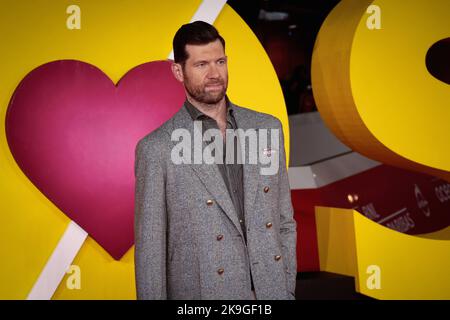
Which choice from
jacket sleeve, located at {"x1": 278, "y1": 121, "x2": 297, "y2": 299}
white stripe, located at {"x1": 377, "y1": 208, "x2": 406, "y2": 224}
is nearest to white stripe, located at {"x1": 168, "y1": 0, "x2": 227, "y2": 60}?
jacket sleeve, located at {"x1": 278, "y1": 121, "x2": 297, "y2": 299}

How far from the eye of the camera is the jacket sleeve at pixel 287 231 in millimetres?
2221

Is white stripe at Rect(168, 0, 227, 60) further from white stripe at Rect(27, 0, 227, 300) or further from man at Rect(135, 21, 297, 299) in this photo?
white stripe at Rect(27, 0, 227, 300)

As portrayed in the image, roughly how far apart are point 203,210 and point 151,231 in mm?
194

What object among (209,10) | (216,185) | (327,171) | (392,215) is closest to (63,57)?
(209,10)

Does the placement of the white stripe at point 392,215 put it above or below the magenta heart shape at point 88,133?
below

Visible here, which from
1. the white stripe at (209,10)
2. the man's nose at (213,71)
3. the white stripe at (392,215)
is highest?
the white stripe at (209,10)

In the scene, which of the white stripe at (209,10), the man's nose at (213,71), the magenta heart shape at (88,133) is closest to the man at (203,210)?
the man's nose at (213,71)

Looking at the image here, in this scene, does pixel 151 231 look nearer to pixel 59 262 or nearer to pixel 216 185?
pixel 216 185

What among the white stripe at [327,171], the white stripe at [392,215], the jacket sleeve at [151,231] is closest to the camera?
the jacket sleeve at [151,231]

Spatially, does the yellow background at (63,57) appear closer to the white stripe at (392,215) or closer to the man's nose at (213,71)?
the man's nose at (213,71)

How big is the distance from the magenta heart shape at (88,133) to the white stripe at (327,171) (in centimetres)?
173

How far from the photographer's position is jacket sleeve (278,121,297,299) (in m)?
2.22

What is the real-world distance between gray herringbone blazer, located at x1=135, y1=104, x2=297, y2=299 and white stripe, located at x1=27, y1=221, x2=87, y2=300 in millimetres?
1043

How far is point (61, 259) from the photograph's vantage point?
9.90 feet
